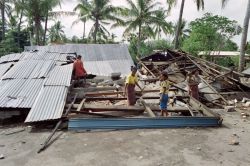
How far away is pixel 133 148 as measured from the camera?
19.8 feet

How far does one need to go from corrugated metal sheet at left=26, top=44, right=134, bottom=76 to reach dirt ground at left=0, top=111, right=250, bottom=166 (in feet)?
33.9

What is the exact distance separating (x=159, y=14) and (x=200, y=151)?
86.2 ft

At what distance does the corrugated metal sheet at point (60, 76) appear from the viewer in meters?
9.70

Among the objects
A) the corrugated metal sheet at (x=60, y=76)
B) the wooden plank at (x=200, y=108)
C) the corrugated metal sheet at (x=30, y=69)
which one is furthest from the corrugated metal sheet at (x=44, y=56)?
the wooden plank at (x=200, y=108)

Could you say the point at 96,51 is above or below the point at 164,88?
above

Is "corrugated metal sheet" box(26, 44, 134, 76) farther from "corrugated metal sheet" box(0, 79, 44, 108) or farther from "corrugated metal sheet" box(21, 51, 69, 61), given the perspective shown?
"corrugated metal sheet" box(0, 79, 44, 108)

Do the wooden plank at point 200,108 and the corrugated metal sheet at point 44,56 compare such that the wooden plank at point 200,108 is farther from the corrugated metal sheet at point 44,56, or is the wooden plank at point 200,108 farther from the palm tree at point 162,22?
the palm tree at point 162,22

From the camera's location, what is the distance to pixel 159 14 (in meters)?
30.8

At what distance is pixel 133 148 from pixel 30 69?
6508 millimetres

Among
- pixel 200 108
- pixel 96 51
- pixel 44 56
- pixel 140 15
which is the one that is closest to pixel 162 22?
pixel 140 15

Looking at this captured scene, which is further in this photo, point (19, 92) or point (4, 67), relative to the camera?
point (4, 67)

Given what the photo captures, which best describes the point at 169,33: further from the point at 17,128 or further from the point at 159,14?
the point at 17,128

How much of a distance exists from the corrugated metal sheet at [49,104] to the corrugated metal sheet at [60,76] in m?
0.43

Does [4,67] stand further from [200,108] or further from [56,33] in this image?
[56,33]
